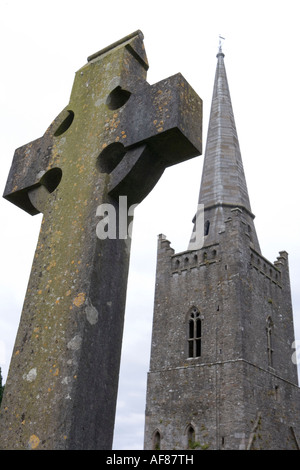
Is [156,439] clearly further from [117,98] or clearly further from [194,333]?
[117,98]

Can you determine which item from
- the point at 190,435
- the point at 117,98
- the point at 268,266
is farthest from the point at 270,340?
the point at 117,98

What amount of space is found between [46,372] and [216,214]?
30910 mm

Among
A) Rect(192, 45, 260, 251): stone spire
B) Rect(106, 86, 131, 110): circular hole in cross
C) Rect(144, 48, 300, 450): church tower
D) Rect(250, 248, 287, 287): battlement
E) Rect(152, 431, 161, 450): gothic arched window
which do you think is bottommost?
Rect(106, 86, 131, 110): circular hole in cross

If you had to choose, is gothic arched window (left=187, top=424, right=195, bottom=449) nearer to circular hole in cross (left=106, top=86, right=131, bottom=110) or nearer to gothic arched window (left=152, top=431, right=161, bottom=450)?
gothic arched window (left=152, top=431, right=161, bottom=450)

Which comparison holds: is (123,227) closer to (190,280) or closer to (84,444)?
(84,444)

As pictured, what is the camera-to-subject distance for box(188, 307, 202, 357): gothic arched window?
1118 inches

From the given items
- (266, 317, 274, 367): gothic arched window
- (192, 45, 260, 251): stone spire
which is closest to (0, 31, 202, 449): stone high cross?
(266, 317, 274, 367): gothic arched window

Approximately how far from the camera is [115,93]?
11.9 ft

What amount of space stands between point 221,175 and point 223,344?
13.4 m

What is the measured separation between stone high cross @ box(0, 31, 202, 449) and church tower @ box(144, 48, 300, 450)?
22.9 m

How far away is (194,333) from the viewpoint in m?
28.7

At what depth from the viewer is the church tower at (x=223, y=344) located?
2530 centimetres

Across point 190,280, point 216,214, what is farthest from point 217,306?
point 216,214
